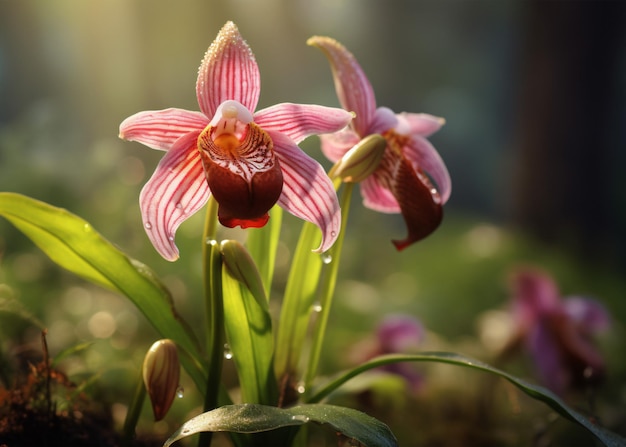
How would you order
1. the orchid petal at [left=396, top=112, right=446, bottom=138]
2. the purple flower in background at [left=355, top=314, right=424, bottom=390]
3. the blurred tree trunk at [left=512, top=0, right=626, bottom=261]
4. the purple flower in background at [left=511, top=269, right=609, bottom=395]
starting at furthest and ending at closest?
the blurred tree trunk at [left=512, top=0, right=626, bottom=261], the purple flower in background at [left=355, top=314, right=424, bottom=390], the purple flower in background at [left=511, top=269, right=609, bottom=395], the orchid petal at [left=396, top=112, right=446, bottom=138]

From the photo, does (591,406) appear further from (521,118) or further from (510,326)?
(521,118)

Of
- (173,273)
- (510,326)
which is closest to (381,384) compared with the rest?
(510,326)

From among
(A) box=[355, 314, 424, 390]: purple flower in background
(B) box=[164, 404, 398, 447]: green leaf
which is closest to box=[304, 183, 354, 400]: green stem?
(B) box=[164, 404, 398, 447]: green leaf

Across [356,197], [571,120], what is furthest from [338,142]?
[356,197]

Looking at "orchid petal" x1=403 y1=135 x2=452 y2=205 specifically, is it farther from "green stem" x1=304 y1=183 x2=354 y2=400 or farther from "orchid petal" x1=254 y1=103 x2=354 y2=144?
"orchid petal" x1=254 y1=103 x2=354 y2=144

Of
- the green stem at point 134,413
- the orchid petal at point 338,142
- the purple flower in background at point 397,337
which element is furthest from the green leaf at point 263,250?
the purple flower in background at point 397,337
